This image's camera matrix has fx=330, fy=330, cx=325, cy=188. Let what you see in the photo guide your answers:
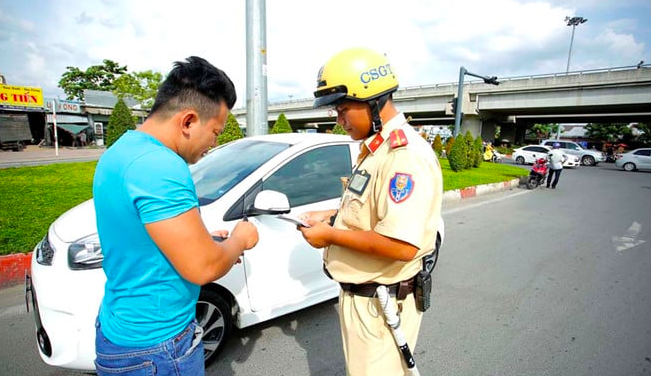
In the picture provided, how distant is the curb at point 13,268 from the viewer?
3.26 m

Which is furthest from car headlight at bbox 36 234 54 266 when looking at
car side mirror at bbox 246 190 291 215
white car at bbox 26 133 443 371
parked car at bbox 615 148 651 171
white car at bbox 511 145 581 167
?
parked car at bbox 615 148 651 171

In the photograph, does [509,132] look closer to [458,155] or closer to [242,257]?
[458,155]

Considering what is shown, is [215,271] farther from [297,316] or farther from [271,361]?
[297,316]

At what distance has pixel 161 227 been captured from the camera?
37.1 inches

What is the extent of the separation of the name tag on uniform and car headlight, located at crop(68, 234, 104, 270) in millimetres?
1538

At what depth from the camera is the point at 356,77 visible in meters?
1.40

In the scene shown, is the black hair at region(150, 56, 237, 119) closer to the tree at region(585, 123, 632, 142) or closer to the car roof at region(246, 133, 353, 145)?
the car roof at region(246, 133, 353, 145)

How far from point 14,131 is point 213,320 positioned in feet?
94.6

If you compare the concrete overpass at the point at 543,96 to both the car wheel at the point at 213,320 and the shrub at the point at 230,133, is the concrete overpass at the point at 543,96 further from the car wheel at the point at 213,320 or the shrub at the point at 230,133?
the car wheel at the point at 213,320

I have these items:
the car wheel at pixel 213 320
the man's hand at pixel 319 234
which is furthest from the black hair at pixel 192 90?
the car wheel at pixel 213 320

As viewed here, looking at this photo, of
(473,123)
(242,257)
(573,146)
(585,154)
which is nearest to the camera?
(242,257)

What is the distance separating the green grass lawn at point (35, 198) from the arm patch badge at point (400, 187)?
13.5 ft

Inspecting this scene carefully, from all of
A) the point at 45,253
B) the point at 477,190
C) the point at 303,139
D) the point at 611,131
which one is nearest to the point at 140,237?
the point at 45,253

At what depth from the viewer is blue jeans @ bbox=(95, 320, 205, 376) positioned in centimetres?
112
